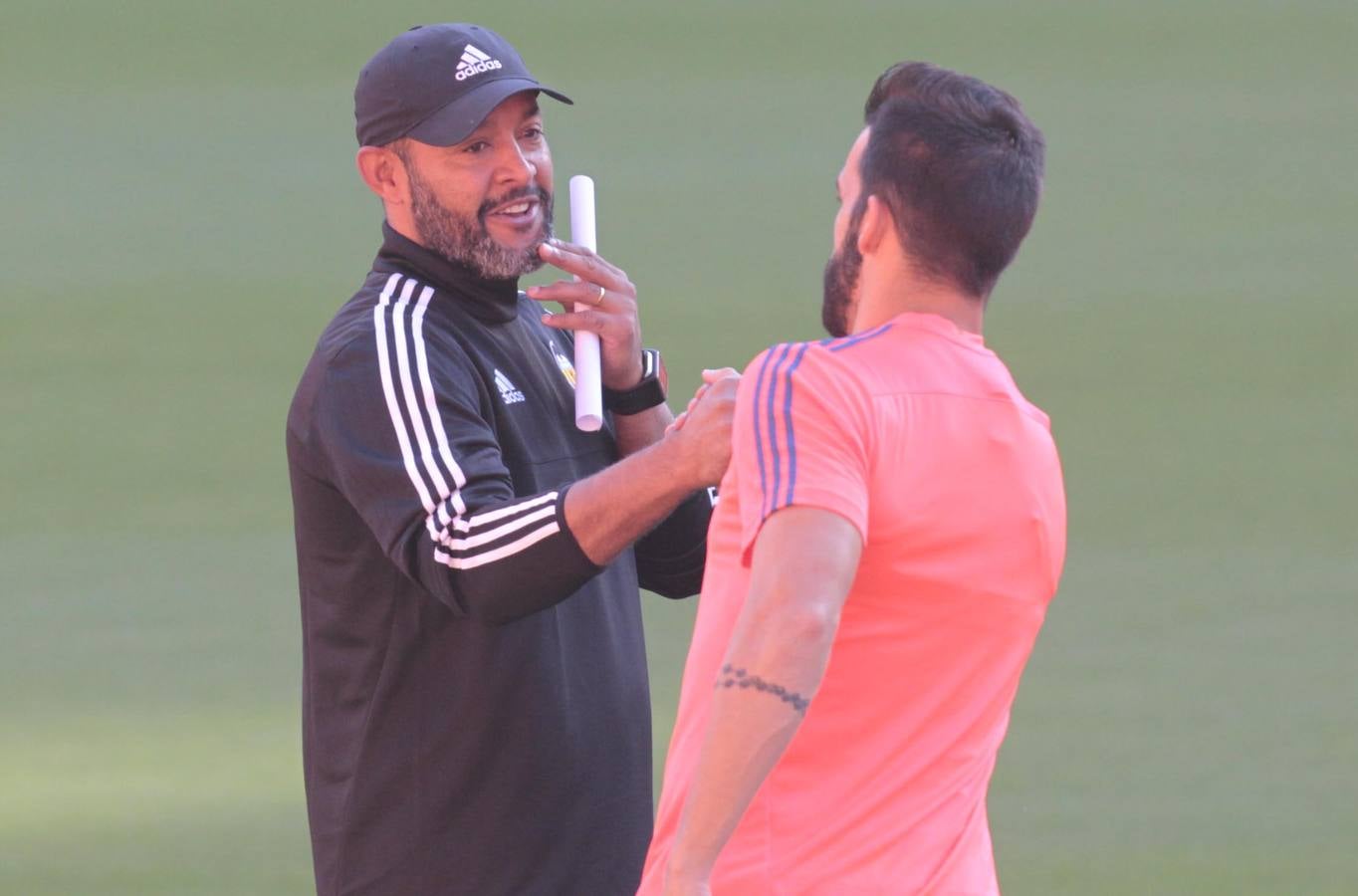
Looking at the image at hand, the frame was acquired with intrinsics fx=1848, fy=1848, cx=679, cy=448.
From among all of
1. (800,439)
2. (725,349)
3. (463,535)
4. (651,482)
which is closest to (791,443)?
(800,439)

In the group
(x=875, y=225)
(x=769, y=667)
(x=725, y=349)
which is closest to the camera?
(x=769, y=667)

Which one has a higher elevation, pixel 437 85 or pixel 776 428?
pixel 437 85

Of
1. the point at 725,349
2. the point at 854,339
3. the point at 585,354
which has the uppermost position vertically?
the point at 854,339

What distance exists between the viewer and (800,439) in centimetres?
116

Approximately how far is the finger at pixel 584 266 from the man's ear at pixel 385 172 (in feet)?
0.48

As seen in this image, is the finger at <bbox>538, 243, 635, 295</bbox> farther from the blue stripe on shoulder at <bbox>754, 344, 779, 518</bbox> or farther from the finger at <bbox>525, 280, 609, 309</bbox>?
the blue stripe on shoulder at <bbox>754, 344, 779, 518</bbox>

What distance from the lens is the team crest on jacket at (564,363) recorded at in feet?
6.00

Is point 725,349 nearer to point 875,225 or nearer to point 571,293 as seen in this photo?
point 571,293

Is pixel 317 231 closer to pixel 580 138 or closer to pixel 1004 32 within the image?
pixel 580 138

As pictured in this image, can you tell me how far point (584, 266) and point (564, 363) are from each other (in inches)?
5.3

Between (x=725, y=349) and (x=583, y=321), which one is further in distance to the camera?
(x=725, y=349)

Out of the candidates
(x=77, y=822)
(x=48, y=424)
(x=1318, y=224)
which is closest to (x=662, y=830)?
(x=77, y=822)

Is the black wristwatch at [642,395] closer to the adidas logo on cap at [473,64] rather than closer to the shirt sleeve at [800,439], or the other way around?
the adidas logo on cap at [473,64]

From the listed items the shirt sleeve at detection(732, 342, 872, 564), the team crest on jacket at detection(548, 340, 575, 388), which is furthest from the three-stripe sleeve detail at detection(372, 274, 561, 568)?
the shirt sleeve at detection(732, 342, 872, 564)
